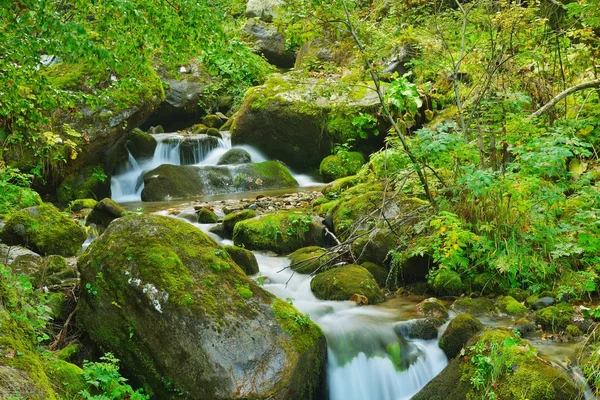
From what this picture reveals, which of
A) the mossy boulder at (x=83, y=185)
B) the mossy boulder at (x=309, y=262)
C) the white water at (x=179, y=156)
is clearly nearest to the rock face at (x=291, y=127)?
the white water at (x=179, y=156)

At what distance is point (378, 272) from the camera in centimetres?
733

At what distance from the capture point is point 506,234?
6.14 meters

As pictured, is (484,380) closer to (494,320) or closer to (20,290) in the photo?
(494,320)

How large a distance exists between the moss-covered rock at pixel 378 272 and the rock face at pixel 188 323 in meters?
2.25

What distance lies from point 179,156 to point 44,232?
795 cm

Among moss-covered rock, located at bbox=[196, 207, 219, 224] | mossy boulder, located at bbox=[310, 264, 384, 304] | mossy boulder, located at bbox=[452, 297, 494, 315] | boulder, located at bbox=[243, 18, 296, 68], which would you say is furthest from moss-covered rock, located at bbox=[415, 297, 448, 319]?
boulder, located at bbox=[243, 18, 296, 68]

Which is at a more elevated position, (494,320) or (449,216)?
(449,216)

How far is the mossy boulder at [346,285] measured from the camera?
6.62 m

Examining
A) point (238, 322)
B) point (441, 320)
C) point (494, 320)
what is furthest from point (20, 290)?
point (494, 320)

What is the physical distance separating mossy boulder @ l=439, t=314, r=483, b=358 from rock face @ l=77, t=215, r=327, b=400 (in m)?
1.25

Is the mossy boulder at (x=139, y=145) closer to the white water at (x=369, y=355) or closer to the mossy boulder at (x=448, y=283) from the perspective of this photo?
the white water at (x=369, y=355)

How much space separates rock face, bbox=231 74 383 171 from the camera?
14.8m

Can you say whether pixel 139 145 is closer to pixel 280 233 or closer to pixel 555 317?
pixel 280 233

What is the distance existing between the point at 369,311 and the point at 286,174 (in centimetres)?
895
